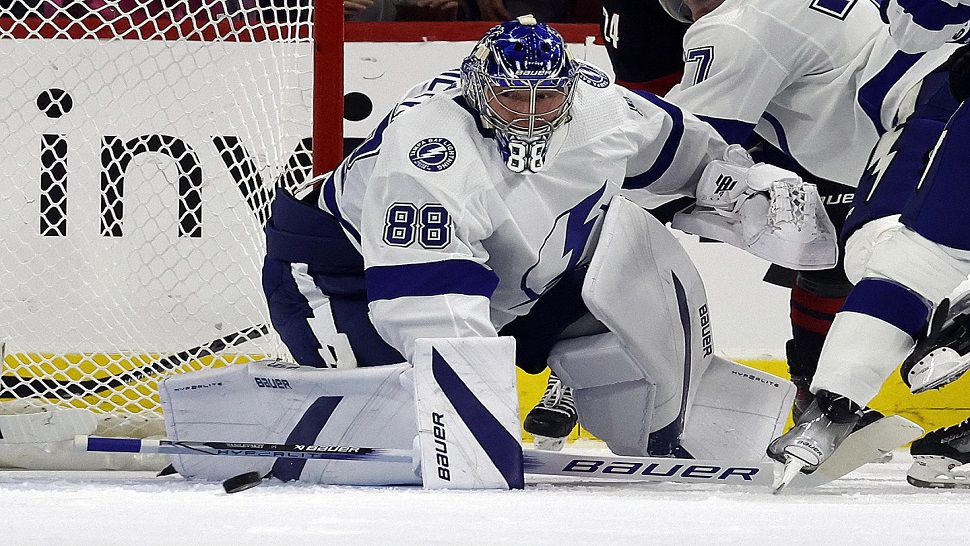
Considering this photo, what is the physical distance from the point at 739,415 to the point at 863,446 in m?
0.36

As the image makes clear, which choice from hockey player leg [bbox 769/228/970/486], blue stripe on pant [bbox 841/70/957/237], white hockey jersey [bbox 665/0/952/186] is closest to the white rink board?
white hockey jersey [bbox 665/0/952/186]

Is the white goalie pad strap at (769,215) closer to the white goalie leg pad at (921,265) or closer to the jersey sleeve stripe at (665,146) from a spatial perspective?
the jersey sleeve stripe at (665,146)

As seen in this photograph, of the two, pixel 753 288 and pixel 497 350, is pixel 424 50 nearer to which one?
pixel 753 288

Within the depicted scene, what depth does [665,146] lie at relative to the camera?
2264 millimetres

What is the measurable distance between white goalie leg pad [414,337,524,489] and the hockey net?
1.10 m

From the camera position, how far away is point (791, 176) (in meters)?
2.19

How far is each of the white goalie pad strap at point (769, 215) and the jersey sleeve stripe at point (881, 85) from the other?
0.30 metres

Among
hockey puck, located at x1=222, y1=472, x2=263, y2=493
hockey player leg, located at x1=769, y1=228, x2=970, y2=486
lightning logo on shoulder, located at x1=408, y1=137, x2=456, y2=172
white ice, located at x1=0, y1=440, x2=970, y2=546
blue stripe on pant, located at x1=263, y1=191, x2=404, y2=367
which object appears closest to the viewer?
white ice, located at x1=0, y1=440, x2=970, y2=546

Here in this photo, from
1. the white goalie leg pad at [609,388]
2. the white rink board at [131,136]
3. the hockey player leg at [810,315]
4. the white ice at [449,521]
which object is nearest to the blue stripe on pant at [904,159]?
the white goalie leg pad at [609,388]

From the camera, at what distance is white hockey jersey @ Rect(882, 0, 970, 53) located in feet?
6.53

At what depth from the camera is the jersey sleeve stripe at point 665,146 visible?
7.43 ft

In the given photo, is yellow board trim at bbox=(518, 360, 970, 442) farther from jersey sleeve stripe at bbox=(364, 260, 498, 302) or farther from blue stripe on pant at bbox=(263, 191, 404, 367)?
jersey sleeve stripe at bbox=(364, 260, 498, 302)

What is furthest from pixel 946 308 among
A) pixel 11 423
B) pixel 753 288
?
pixel 11 423

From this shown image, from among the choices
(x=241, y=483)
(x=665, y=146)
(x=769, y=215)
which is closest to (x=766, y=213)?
(x=769, y=215)
